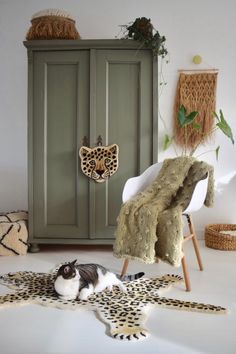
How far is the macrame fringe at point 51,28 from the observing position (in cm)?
310

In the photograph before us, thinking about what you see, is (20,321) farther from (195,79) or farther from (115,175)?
(195,79)

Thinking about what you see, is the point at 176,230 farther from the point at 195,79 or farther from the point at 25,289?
the point at 195,79

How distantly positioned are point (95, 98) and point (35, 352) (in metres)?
2.08

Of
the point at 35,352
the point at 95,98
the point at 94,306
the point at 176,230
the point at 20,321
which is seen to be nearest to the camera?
the point at 35,352

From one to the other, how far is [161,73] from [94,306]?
2.51m

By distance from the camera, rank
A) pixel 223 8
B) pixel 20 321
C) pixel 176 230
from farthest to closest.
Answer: pixel 223 8, pixel 176 230, pixel 20 321

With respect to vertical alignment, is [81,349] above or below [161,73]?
below

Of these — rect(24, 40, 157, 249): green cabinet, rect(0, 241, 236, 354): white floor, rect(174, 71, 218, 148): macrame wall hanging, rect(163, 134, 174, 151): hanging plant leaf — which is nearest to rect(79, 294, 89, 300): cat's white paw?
rect(0, 241, 236, 354): white floor

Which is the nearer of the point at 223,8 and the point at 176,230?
the point at 176,230

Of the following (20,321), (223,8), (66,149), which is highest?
(223,8)

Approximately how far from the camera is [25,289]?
7.41ft

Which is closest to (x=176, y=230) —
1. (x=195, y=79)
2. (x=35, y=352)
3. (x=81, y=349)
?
(x=81, y=349)

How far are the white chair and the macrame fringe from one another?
136 centimetres

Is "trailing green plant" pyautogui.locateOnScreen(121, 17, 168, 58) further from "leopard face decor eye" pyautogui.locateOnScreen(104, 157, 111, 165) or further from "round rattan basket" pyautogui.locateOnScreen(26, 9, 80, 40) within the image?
"leopard face decor eye" pyautogui.locateOnScreen(104, 157, 111, 165)
